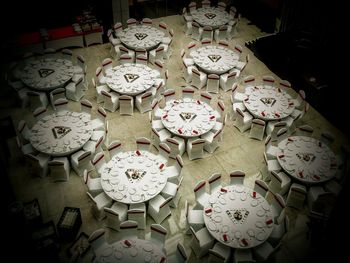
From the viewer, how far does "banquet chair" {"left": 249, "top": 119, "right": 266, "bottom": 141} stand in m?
8.80

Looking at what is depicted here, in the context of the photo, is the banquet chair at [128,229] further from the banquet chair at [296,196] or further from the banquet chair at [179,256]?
the banquet chair at [296,196]

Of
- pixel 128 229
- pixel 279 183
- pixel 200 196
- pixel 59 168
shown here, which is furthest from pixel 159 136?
pixel 279 183

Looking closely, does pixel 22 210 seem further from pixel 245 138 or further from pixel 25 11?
pixel 25 11

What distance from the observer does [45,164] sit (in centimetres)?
799

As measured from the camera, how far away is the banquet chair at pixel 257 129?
880cm

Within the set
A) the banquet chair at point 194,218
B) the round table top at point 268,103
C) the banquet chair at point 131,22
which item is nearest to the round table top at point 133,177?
the banquet chair at point 194,218

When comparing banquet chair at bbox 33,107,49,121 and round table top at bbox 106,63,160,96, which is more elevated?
round table top at bbox 106,63,160,96

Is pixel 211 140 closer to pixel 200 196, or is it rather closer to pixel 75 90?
pixel 200 196

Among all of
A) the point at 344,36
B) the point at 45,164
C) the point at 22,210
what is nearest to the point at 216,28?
the point at 344,36

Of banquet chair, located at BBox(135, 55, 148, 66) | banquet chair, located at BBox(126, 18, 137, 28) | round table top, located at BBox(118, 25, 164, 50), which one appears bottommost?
banquet chair, located at BBox(135, 55, 148, 66)

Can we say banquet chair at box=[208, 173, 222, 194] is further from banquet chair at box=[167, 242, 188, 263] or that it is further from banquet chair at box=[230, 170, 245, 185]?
banquet chair at box=[167, 242, 188, 263]

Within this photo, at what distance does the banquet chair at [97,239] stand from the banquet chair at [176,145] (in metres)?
2.38

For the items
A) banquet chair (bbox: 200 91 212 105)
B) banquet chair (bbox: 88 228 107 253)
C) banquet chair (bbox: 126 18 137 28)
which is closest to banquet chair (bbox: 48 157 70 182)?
banquet chair (bbox: 88 228 107 253)

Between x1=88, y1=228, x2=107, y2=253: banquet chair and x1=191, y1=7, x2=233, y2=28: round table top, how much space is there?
26.4 feet
